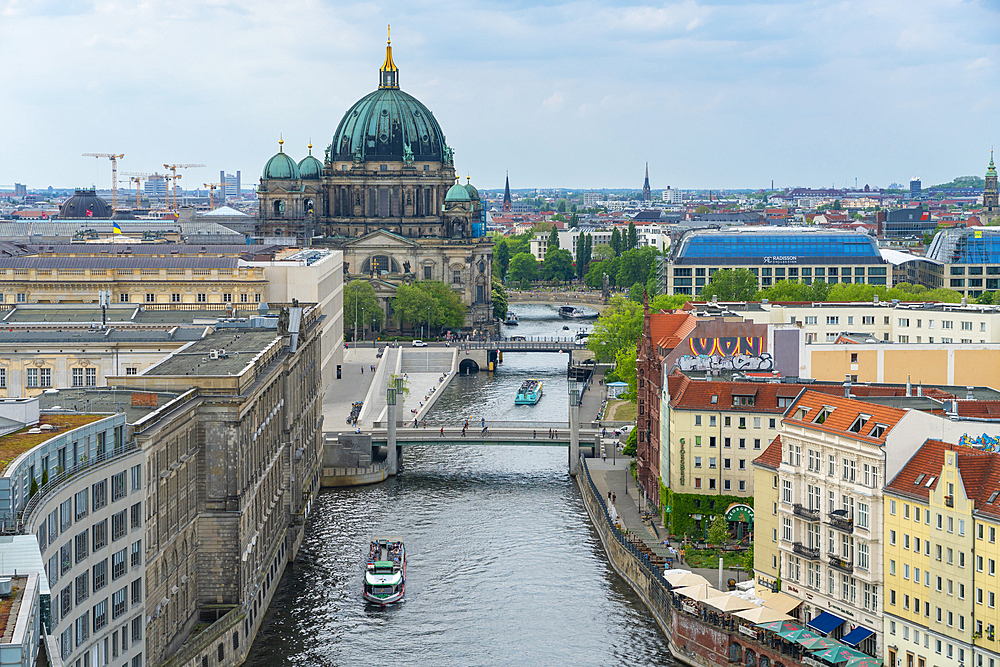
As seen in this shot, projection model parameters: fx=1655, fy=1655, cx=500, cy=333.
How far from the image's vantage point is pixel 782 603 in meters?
68.8

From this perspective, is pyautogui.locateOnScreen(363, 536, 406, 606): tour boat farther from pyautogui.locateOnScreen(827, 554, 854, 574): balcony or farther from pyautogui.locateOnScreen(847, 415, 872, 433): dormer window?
pyautogui.locateOnScreen(847, 415, 872, 433): dormer window

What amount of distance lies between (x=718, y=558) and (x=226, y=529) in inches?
1005

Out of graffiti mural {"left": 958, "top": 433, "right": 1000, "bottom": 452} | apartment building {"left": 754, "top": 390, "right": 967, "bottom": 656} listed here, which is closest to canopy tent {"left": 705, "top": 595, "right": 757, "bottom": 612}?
apartment building {"left": 754, "top": 390, "right": 967, "bottom": 656}

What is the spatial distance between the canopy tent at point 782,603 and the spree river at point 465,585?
209 inches

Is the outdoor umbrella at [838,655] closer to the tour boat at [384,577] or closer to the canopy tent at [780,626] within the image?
the canopy tent at [780,626]

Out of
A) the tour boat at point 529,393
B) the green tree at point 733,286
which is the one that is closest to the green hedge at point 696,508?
the tour boat at point 529,393

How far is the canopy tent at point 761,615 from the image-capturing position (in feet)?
221

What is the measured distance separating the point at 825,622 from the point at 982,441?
31.4ft

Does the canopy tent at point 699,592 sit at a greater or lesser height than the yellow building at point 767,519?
lesser

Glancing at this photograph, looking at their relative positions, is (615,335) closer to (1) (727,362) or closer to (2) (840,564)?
(1) (727,362)

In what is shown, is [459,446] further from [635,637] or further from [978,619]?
[978,619]

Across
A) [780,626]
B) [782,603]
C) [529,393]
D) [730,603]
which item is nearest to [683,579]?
[730,603]

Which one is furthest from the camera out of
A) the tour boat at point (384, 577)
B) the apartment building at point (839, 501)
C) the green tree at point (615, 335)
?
the green tree at point (615, 335)

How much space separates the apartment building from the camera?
6444 centimetres
